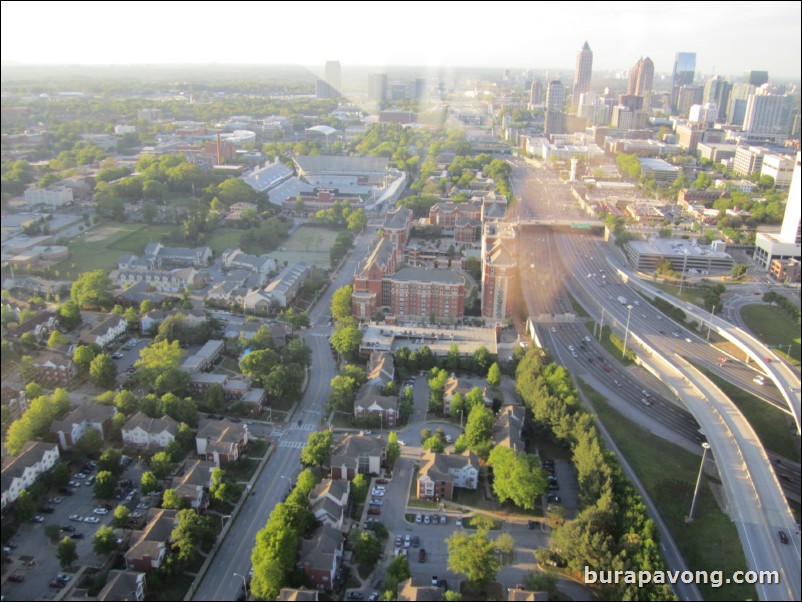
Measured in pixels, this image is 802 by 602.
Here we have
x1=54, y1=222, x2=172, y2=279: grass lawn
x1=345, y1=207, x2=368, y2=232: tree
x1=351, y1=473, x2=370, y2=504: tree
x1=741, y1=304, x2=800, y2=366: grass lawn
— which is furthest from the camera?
x1=345, y1=207, x2=368, y2=232: tree

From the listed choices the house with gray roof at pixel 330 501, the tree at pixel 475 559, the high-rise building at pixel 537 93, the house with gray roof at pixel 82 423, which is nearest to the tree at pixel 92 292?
the house with gray roof at pixel 82 423

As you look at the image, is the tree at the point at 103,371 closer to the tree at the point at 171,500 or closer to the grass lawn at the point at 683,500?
the tree at the point at 171,500

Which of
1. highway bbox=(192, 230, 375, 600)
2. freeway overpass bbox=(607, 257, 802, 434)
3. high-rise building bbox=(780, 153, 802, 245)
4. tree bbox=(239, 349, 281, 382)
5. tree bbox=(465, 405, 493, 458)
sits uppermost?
high-rise building bbox=(780, 153, 802, 245)

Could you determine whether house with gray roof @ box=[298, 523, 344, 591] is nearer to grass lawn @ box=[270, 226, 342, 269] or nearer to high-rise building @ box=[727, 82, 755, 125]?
grass lawn @ box=[270, 226, 342, 269]

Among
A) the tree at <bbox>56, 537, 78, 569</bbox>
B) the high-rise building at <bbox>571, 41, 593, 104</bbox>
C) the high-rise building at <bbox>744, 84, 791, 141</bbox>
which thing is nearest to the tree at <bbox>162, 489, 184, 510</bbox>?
the tree at <bbox>56, 537, 78, 569</bbox>

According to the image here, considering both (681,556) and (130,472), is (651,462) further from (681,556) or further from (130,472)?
(130,472)
